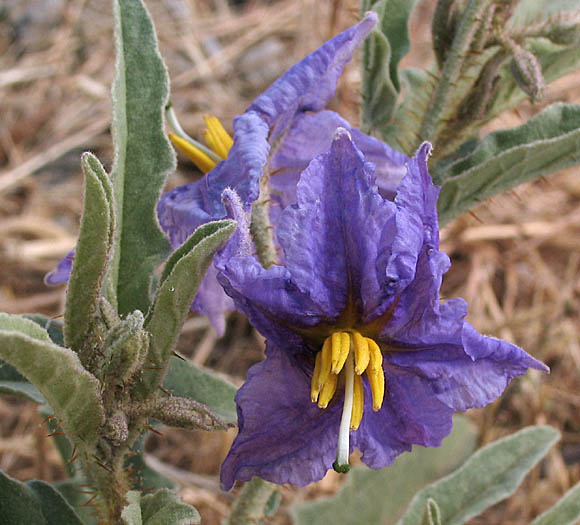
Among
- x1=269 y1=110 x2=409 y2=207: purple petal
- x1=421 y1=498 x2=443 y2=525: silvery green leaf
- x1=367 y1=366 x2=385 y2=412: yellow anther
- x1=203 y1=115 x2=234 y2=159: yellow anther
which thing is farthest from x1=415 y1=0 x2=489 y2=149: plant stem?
x1=421 y1=498 x2=443 y2=525: silvery green leaf

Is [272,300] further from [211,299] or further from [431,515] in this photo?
[431,515]

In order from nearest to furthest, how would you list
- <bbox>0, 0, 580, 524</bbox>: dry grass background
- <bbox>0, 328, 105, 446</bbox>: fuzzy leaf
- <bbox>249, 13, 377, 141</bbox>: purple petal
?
<bbox>0, 328, 105, 446</bbox>: fuzzy leaf → <bbox>249, 13, 377, 141</bbox>: purple petal → <bbox>0, 0, 580, 524</bbox>: dry grass background

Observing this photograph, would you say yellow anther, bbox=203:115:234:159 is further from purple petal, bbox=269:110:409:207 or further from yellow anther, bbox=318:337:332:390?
yellow anther, bbox=318:337:332:390

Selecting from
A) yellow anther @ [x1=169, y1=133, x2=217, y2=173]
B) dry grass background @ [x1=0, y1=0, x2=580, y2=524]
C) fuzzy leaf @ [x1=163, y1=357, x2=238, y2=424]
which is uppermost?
yellow anther @ [x1=169, y1=133, x2=217, y2=173]

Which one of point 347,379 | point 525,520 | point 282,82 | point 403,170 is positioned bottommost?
point 525,520

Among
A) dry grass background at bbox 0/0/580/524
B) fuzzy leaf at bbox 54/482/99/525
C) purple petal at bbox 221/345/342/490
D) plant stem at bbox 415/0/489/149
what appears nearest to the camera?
purple petal at bbox 221/345/342/490

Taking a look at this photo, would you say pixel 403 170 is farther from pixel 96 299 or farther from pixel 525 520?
pixel 525 520

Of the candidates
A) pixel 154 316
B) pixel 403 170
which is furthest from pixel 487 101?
pixel 154 316

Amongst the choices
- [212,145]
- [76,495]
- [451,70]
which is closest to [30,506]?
[76,495]
